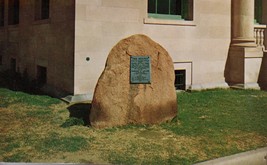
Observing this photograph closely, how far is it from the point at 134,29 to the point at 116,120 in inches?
197

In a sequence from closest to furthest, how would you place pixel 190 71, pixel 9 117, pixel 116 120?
pixel 116 120 → pixel 9 117 → pixel 190 71

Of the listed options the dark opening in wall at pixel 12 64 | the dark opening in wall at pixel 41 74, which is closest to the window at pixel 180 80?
the dark opening in wall at pixel 41 74

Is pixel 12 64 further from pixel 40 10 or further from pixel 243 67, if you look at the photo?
pixel 243 67

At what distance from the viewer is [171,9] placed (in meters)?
13.1

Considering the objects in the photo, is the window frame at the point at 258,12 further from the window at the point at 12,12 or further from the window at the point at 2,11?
the window at the point at 2,11

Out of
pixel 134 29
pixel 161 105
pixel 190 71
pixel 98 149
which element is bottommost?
pixel 98 149

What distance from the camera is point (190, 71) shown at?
12898 millimetres

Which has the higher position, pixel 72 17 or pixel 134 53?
pixel 72 17

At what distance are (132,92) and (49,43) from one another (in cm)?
600

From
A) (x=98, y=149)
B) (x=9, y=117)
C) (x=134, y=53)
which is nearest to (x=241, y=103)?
(x=134, y=53)

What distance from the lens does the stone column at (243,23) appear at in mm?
13523

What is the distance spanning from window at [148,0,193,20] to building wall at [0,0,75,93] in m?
3.59

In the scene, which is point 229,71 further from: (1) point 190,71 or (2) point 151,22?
(2) point 151,22

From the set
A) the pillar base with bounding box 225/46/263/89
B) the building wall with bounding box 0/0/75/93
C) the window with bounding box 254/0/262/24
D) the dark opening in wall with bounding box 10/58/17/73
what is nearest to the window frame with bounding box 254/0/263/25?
the window with bounding box 254/0/262/24
